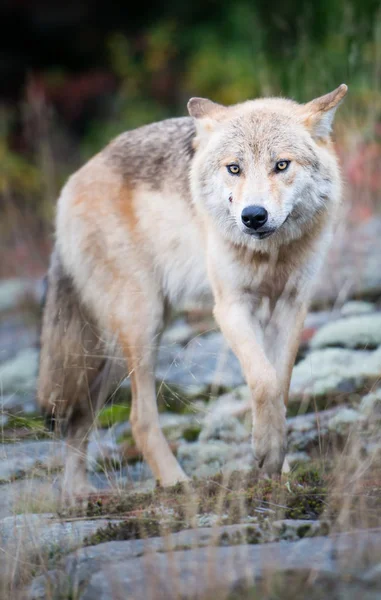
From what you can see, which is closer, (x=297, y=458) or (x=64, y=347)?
(x=297, y=458)

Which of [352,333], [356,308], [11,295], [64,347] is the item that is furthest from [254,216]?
[11,295]

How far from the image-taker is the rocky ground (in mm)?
2492

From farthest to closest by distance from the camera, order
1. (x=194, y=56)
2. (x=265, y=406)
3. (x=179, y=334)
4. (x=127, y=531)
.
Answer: (x=194, y=56) < (x=179, y=334) < (x=265, y=406) < (x=127, y=531)

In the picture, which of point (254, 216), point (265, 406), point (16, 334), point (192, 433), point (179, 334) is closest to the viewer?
point (254, 216)

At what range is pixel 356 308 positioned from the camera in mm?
5738

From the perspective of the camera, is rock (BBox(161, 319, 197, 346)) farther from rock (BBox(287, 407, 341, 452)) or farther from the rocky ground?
rock (BBox(287, 407, 341, 452))

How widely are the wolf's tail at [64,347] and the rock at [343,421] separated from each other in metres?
1.36

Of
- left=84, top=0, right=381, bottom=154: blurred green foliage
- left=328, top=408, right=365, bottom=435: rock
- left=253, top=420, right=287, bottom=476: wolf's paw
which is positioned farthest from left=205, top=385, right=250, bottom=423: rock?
left=84, top=0, right=381, bottom=154: blurred green foliage

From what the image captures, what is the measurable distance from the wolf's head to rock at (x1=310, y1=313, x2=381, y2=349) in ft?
4.07

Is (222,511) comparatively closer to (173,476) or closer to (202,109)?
(173,476)

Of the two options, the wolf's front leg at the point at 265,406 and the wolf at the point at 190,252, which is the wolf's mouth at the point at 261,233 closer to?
the wolf at the point at 190,252

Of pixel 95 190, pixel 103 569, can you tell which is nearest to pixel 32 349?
pixel 95 190

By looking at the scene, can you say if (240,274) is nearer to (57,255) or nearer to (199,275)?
(199,275)

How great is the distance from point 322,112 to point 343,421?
62.5 inches
